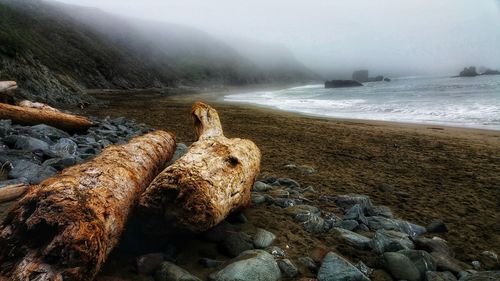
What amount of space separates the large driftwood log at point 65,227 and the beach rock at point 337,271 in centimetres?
178

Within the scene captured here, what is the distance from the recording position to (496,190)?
6066mm

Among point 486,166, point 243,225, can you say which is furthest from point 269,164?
point 486,166

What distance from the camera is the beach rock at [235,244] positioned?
3.28 m

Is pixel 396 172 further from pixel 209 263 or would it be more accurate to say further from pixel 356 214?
pixel 209 263

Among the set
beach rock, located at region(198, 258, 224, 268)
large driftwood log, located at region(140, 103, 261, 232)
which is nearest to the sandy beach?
large driftwood log, located at region(140, 103, 261, 232)

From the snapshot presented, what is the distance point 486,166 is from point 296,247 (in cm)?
641

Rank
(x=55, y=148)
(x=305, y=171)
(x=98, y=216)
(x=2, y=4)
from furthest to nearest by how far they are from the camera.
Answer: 1. (x=2, y=4)
2. (x=305, y=171)
3. (x=55, y=148)
4. (x=98, y=216)

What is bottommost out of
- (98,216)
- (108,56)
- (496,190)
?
(496,190)

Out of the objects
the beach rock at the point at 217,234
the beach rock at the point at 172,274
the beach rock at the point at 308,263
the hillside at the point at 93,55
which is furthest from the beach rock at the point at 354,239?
the hillside at the point at 93,55

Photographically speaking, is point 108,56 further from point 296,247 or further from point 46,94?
point 296,247

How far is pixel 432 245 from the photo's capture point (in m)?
3.76

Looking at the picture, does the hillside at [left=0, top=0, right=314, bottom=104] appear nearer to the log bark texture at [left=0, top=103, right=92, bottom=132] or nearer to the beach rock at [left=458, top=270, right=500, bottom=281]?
A: the log bark texture at [left=0, top=103, right=92, bottom=132]

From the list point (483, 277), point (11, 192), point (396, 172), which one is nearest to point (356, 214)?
point (483, 277)

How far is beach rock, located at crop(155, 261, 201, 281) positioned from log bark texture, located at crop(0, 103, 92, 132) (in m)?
6.41
